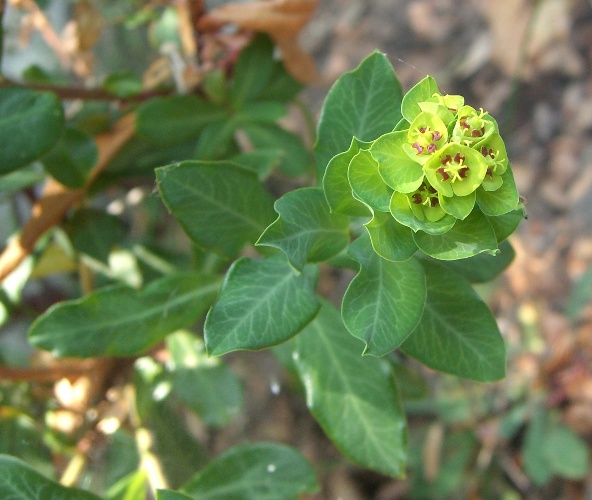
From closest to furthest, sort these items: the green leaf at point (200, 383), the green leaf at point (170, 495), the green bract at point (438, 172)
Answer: the green bract at point (438, 172), the green leaf at point (170, 495), the green leaf at point (200, 383)

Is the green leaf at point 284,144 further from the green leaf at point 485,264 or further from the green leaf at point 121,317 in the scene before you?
the green leaf at point 485,264

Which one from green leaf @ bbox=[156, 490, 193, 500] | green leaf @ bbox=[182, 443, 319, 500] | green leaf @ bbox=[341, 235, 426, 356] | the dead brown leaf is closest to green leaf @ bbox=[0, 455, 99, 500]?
green leaf @ bbox=[156, 490, 193, 500]

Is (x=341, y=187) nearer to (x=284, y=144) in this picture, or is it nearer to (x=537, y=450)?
→ (x=284, y=144)

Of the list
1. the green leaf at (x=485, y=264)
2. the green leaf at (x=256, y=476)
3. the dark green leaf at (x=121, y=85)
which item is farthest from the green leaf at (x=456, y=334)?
the dark green leaf at (x=121, y=85)

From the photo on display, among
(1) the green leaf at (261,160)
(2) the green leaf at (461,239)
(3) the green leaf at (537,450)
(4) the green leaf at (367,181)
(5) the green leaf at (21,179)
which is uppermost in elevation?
(4) the green leaf at (367,181)

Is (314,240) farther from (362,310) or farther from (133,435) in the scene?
(133,435)

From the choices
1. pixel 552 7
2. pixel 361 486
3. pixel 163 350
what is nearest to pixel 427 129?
pixel 163 350

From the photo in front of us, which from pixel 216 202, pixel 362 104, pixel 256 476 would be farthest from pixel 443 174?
pixel 256 476
